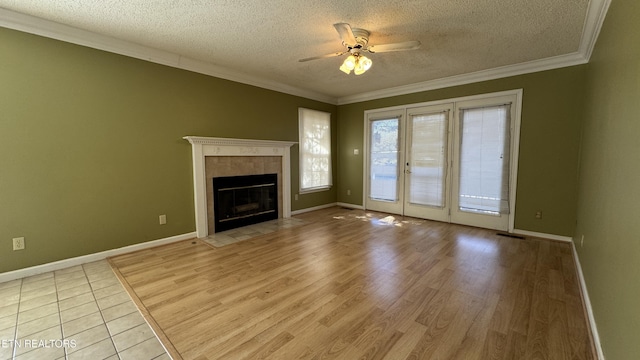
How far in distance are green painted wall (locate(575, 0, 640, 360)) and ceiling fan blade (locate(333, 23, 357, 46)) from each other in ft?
5.97

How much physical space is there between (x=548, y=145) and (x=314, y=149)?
4.00 meters

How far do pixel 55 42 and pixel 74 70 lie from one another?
29 centimetres

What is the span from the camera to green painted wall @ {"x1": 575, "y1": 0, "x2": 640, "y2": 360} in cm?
122

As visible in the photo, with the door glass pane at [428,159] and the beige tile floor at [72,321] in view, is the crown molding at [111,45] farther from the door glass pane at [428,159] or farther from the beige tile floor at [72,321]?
the door glass pane at [428,159]

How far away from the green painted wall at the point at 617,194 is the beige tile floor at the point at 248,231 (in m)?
3.64

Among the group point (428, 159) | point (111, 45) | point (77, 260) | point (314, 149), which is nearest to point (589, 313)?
point (428, 159)

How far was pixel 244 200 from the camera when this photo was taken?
4.55 meters

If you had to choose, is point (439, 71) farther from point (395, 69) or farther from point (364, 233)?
point (364, 233)

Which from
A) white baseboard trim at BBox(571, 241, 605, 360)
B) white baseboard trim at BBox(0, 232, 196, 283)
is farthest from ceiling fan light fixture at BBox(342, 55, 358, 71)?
white baseboard trim at BBox(0, 232, 196, 283)

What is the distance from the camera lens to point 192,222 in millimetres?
3908

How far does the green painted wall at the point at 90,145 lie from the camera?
261cm

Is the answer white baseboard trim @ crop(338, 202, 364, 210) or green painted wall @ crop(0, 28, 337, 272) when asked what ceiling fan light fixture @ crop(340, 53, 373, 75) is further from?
white baseboard trim @ crop(338, 202, 364, 210)

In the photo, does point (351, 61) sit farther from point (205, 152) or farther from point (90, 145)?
point (90, 145)

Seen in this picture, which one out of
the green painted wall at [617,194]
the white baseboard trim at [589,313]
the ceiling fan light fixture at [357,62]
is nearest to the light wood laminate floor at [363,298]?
the white baseboard trim at [589,313]
